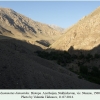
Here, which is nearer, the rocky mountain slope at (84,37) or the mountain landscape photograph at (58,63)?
the mountain landscape photograph at (58,63)

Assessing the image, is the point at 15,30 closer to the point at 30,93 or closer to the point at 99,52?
the point at 99,52

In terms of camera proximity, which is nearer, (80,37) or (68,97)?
(68,97)

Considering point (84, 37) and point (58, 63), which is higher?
point (84, 37)

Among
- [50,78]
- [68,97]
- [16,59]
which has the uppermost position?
[16,59]

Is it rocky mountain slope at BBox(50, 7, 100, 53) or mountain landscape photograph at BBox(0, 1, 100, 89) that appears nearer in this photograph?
mountain landscape photograph at BBox(0, 1, 100, 89)

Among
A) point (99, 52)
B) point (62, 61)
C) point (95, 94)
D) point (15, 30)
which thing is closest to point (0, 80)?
point (95, 94)

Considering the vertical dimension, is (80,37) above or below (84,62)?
above

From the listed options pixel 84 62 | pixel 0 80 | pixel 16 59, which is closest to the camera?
pixel 0 80

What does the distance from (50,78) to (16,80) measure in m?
2.79

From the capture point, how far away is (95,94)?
9.84 m

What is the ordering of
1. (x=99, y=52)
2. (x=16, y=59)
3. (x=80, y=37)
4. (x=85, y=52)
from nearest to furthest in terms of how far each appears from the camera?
(x=16, y=59), (x=99, y=52), (x=85, y=52), (x=80, y=37)

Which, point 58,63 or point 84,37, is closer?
point 58,63

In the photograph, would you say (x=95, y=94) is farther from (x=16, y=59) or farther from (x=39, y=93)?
(x=16, y=59)

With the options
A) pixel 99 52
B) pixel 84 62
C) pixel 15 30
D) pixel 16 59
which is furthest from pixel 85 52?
pixel 15 30
